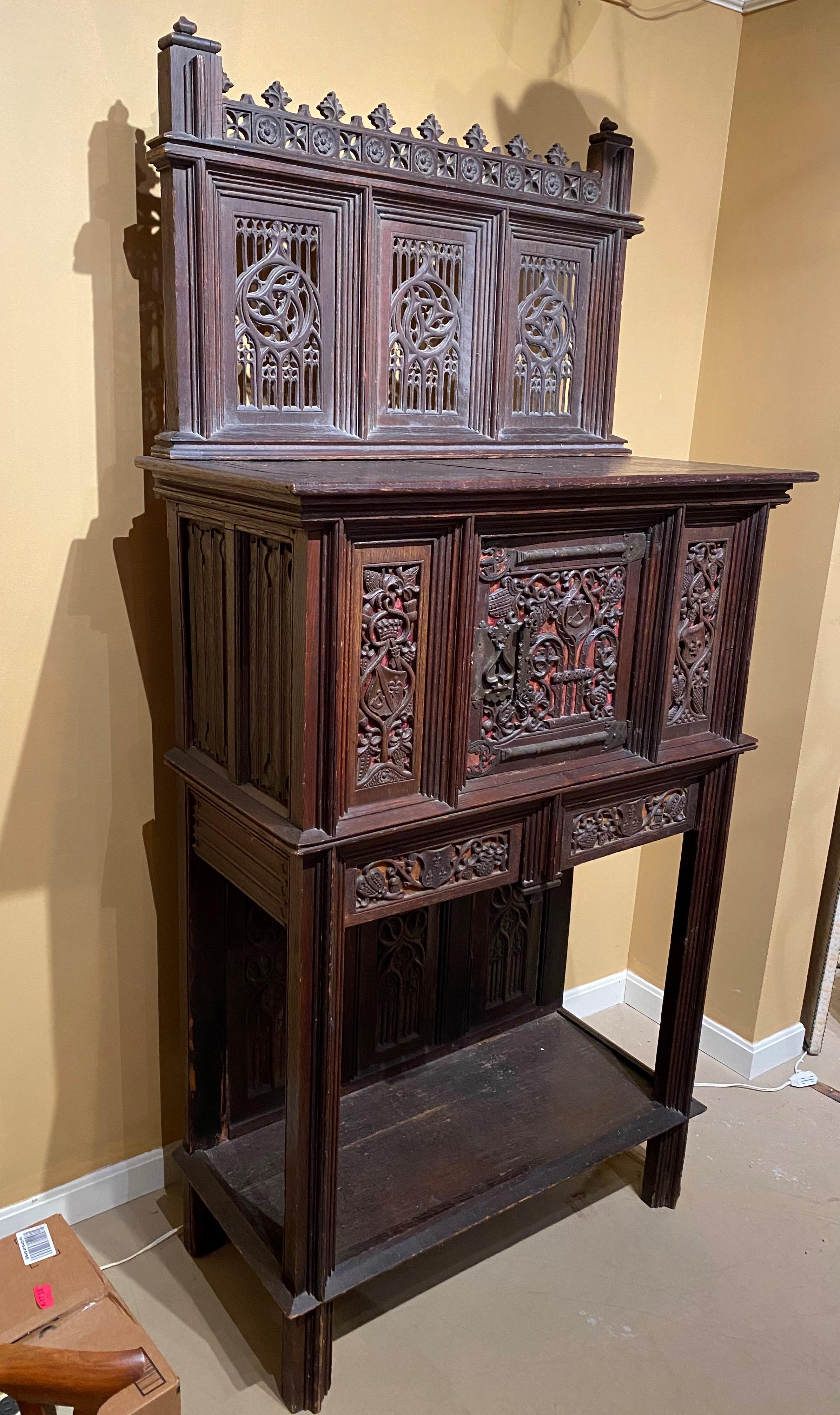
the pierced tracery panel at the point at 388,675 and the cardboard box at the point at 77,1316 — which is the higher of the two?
the pierced tracery panel at the point at 388,675

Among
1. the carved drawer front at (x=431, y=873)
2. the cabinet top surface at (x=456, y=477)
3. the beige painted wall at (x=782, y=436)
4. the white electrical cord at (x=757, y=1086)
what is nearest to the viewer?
the cabinet top surface at (x=456, y=477)

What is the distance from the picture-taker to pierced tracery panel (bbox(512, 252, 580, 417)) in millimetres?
2148

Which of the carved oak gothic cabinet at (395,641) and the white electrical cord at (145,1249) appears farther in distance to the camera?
the white electrical cord at (145,1249)

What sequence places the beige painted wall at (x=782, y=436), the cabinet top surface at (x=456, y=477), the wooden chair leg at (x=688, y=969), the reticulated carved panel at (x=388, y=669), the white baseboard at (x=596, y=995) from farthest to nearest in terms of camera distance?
the white baseboard at (x=596, y=995) → the beige painted wall at (x=782, y=436) → the wooden chair leg at (x=688, y=969) → the reticulated carved panel at (x=388, y=669) → the cabinet top surface at (x=456, y=477)

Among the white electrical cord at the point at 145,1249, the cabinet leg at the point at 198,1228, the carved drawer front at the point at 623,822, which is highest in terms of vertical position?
the carved drawer front at the point at 623,822

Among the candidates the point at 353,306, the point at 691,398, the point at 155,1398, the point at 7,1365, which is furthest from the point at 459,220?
the point at 155,1398

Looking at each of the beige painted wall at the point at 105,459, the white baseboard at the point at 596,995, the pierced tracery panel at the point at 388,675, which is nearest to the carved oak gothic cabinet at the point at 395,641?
the pierced tracery panel at the point at 388,675

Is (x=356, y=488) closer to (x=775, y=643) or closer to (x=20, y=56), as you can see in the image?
(x=20, y=56)

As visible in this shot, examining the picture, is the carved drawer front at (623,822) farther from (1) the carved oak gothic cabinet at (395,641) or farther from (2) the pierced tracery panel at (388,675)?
(2) the pierced tracery panel at (388,675)

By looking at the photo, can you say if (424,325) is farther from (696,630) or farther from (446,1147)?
(446,1147)

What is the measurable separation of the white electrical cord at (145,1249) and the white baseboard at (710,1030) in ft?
3.93

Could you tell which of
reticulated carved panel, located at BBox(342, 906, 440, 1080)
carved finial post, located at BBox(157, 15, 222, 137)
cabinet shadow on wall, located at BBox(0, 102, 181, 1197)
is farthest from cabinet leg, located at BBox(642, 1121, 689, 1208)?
carved finial post, located at BBox(157, 15, 222, 137)

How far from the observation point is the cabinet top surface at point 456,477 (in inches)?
57.3

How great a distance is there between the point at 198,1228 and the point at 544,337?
193 centimetres
